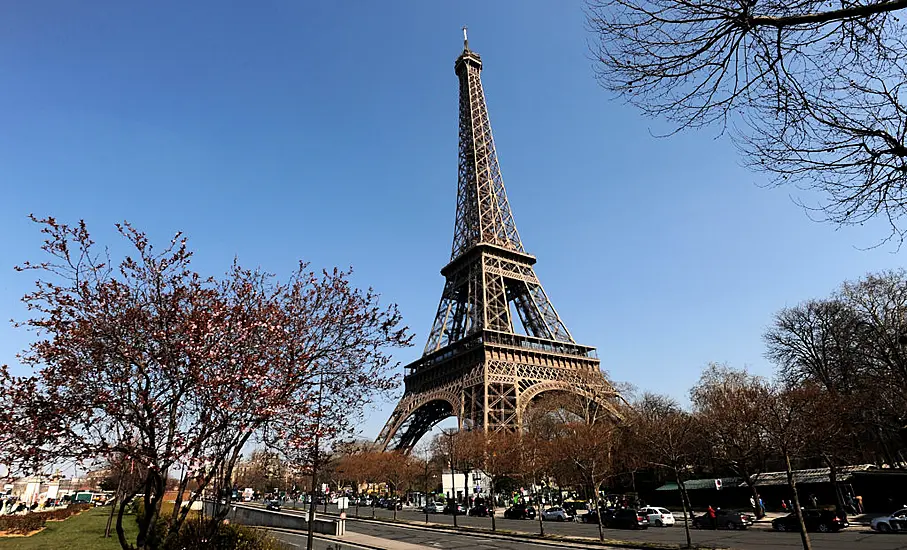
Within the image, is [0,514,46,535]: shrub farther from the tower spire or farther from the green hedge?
the tower spire

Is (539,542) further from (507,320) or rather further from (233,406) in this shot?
(507,320)

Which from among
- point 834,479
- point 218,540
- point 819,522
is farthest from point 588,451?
point 218,540

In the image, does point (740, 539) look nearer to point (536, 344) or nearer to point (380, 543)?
point (380, 543)

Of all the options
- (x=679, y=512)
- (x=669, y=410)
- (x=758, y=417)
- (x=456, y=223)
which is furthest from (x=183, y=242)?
(x=456, y=223)

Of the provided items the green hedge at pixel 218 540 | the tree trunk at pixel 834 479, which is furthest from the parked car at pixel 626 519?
the green hedge at pixel 218 540

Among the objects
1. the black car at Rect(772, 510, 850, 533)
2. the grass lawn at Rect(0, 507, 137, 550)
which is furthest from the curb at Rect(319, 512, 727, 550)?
the grass lawn at Rect(0, 507, 137, 550)
